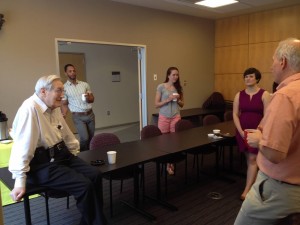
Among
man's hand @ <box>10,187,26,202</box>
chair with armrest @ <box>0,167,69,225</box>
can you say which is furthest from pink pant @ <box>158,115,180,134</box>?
man's hand @ <box>10,187,26,202</box>

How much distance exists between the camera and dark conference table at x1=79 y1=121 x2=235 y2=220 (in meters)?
2.42

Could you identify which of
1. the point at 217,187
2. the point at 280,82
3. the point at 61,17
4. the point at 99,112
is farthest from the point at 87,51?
the point at 280,82

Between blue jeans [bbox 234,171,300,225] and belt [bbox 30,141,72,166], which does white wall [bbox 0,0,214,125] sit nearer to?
belt [bbox 30,141,72,166]

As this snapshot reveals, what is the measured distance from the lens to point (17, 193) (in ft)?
5.93

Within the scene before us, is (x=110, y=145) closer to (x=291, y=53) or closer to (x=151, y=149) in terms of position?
(x=151, y=149)

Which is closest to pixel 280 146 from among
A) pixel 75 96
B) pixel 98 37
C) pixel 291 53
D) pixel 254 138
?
pixel 254 138

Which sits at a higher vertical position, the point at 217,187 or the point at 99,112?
the point at 99,112

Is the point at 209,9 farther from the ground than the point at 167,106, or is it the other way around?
the point at 209,9

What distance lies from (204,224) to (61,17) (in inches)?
144

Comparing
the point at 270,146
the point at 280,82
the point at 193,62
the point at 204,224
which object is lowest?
the point at 204,224

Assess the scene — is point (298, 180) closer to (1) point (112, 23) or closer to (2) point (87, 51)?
(1) point (112, 23)

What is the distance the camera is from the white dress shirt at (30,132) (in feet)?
6.09

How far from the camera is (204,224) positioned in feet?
→ 8.68

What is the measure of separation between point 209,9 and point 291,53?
4.88 metres
